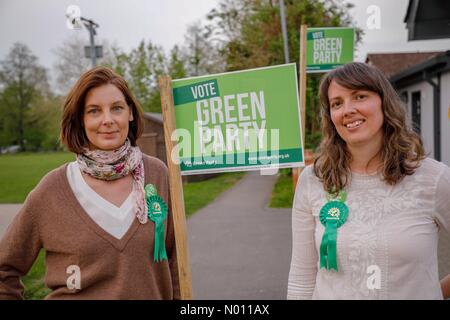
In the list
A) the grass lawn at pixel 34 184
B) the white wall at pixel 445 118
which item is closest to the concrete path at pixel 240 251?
the grass lawn at pixel 34 184

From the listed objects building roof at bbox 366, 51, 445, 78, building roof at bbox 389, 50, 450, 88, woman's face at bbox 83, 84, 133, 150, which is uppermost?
building roof at bbox 366, 51, 445, 78

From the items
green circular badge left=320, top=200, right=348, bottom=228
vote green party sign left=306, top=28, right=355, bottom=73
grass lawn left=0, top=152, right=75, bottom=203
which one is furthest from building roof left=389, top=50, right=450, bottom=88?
grass lawn left=0, top=152, right=75, bottom=203

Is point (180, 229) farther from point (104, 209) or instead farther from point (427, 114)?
point (427, 114)

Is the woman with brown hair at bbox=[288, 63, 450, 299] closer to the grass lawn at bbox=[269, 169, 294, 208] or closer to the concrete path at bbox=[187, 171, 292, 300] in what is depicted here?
the concrete path at bbox=[187, 171, 292, 300]

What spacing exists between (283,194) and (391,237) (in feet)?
30.8

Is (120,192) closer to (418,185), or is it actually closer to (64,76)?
(418,185)

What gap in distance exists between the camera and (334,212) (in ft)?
5.25

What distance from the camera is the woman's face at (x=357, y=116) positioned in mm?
1605

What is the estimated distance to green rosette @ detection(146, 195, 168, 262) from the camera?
1.70m

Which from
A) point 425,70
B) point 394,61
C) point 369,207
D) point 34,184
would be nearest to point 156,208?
point 369,207

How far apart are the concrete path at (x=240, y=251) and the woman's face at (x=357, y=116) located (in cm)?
292

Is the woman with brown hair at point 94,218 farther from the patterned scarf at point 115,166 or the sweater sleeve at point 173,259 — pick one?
the sweater sleeve at point 173,259

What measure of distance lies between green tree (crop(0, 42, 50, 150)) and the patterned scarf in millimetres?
8475

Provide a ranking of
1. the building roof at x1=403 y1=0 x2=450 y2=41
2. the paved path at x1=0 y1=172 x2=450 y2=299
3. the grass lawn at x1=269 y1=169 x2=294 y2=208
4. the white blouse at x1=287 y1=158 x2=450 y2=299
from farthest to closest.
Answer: the grass lawn at x1=269 y1=169 x2=294 y2=208 → the paved path at x1=0 y1=172 x2=450 y2=299 → the building roof at x1=403 y1=0 x2=450 y2=41 → the white blouse at x1=287 y1=158 x2=450 y2=299
